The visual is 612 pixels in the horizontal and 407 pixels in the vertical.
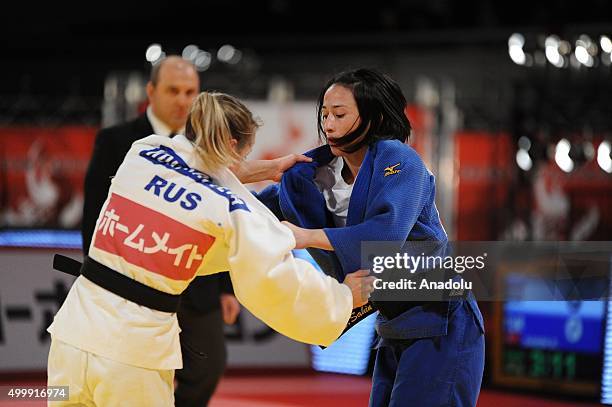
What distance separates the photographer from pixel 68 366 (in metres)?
2.60

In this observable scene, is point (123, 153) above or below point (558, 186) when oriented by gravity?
below

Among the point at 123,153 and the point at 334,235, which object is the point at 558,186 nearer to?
the point at 123,153

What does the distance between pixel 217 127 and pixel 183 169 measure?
16cm

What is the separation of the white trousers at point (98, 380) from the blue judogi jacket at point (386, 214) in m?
0.72

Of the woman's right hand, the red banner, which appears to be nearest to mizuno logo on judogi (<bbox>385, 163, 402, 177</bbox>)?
the woman's right hand

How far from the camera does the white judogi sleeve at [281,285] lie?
8.46 ft

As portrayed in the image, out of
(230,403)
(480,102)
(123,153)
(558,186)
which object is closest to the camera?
(123,153)

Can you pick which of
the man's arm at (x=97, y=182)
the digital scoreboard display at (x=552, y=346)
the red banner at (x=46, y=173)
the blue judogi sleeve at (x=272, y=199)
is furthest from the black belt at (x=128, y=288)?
the red banner at (x=46, y=173)

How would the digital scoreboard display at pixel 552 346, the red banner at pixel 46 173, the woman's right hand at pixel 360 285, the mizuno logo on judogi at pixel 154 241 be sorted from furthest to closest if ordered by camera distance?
the red banner at pixel 46 173
the digital scoreboard display at pixel 552 346
the woman's right hand at pixel 360 285
the mizuno logo on judogi at pixel 154 241

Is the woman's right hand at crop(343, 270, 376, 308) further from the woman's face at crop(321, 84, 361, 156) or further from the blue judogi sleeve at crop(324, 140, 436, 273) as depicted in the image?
the woman's face at crop(321, 84, 361, 156)

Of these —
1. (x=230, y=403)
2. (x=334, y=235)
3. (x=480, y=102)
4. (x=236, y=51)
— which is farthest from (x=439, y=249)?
(x=236, y=51)

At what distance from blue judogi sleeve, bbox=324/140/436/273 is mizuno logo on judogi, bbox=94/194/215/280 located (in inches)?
18.0

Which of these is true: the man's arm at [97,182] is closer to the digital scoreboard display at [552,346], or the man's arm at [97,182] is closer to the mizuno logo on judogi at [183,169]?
the mizuno logo on judogi at [183,169]

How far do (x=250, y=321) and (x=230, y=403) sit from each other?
1.45 m
